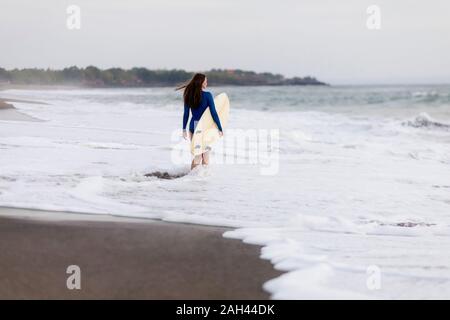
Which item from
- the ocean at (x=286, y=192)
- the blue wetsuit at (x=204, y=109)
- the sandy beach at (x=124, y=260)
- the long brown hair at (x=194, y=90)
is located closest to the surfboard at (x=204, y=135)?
the blue wetsuit at (x=204, y=109)

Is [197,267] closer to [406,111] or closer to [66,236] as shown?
[66,236]

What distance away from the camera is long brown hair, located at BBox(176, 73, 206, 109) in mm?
6564

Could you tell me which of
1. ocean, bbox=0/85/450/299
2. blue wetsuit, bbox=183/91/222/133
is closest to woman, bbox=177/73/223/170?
blue wetsuit, bbox=183/91/222/133

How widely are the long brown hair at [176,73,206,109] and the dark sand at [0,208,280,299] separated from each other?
2580 millimetres

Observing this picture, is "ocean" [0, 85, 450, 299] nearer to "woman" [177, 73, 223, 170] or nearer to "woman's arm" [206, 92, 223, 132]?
"woman" [177, 73, 223, 170]

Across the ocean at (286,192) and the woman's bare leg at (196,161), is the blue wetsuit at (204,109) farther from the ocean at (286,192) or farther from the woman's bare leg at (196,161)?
the ocean at (286,192)

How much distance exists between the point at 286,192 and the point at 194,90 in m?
1.69

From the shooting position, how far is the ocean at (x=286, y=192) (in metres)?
3.35

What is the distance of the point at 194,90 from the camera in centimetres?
660

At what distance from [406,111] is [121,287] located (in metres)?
20.0

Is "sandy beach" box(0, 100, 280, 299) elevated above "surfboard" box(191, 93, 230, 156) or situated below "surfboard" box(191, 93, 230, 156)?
below

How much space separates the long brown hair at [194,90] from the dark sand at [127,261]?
8.47ft

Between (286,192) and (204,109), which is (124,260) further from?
(204,109)
